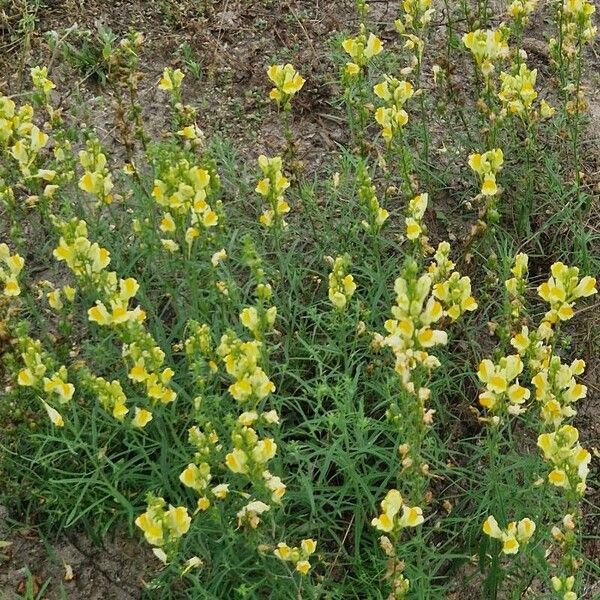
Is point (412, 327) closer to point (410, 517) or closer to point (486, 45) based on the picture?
point (410, 517)

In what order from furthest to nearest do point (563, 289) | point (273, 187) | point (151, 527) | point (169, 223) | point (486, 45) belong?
point (486, 45) < point (273, 187) < point (169, 223) < point (563, 289) < point (151, 527)

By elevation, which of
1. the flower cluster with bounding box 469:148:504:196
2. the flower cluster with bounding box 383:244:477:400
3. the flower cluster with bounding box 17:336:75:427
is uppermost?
the flower cluster with bounding box 383:244:477:400

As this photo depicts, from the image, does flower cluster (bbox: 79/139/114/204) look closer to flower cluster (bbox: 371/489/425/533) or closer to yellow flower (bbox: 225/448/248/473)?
yellow flower (bbox: 225/448/248/473)

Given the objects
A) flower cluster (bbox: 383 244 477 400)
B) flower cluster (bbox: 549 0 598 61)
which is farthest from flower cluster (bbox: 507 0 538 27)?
flower cluster (bbox: 383 244 477 400)

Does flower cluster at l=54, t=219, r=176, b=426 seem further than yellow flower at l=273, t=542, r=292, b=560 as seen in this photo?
Yes

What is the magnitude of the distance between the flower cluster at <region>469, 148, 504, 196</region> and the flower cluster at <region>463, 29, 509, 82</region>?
541 millimetres

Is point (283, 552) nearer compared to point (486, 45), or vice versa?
point (283, 552)

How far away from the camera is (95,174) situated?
357cm

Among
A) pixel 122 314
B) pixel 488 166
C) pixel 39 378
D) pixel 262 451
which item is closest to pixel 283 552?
pixel 262 451

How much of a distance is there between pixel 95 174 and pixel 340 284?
1.09 meters

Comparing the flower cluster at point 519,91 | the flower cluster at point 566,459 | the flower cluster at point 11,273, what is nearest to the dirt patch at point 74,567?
the flower cluster at point 11,273

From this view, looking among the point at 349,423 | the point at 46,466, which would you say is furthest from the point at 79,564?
the point at 349,423

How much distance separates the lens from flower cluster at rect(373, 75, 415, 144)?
3.74m

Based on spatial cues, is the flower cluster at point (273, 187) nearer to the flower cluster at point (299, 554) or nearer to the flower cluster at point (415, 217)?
the flower cluster at point (415, 217)
